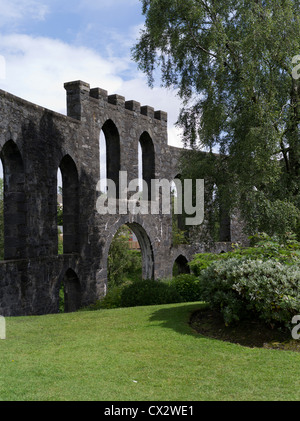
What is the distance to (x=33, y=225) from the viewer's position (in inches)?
536

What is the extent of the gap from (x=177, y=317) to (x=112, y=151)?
993 centimetres

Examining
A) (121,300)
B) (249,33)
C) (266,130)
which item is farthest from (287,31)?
(121,300)

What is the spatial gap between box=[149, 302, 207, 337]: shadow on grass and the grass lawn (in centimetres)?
3

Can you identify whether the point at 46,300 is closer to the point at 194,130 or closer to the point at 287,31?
the point at 194,130

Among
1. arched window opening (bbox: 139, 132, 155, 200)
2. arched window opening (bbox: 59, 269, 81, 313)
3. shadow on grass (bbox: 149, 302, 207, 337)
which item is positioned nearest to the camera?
shadow on grass (bbox: 149, 302, 207, 337)

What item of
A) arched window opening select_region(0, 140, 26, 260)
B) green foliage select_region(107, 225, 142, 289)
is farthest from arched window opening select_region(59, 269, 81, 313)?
green foliage select_region(107, 225, 142, 289)

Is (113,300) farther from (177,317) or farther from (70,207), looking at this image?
(177,317)

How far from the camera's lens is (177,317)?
911 cm

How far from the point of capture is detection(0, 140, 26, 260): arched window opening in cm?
1319

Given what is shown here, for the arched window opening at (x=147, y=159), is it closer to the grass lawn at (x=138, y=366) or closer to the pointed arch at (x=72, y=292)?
the pointed arch at (x=72, y=292)

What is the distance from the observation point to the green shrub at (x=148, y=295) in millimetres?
12719

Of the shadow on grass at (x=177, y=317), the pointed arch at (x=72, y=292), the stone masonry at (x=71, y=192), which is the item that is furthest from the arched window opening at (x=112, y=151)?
the shadow on grass at (x=177, y=317)

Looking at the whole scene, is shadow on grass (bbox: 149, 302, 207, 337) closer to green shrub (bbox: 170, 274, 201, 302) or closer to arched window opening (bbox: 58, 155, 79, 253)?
green shrub (bbox: 170, 274, 201, 302)

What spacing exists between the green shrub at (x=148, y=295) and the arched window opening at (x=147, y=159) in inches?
274
